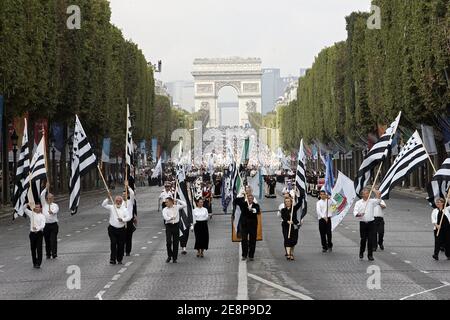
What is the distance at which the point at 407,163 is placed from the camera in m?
25.8

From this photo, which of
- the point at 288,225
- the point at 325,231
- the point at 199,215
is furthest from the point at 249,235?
the point at 325,231

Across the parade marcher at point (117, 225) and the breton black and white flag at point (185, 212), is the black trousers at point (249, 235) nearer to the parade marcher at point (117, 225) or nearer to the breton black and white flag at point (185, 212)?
the breton black and white flag at point (185, 212)

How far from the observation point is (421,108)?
6081 centimetres

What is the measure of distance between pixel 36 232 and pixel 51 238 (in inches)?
110

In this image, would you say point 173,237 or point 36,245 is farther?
point 173,237

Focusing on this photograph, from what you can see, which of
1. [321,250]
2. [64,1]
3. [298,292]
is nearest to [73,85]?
[64,1]

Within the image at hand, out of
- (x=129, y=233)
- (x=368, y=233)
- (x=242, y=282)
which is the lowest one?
(x=242, y=282)

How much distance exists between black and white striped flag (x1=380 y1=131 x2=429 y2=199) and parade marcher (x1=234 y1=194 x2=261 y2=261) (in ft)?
10.1

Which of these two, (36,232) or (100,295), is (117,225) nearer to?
(36,232)

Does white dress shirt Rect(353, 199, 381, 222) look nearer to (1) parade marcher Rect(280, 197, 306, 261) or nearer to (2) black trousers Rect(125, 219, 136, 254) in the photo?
(1) parade marcher Rect(280, 197, 306, 261)

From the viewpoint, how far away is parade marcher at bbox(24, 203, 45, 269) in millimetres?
24422

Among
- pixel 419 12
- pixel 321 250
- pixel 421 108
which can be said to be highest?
pixel 419 12
